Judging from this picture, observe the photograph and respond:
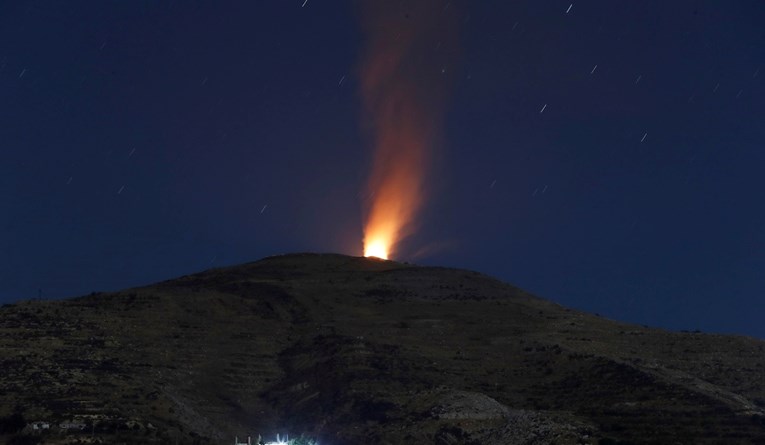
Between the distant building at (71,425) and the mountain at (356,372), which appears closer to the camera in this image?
the distant building at (71,425)

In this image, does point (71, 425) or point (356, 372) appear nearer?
point (71, 425)

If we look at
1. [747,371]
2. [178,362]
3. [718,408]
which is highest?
[178,362]

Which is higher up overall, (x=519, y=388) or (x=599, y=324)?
(x=599, y=324)

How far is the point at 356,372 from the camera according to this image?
86.8 metres

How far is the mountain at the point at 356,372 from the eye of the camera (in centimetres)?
6894

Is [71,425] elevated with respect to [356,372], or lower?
lower

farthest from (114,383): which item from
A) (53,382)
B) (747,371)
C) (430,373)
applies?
(747,371)

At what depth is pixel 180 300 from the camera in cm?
11419

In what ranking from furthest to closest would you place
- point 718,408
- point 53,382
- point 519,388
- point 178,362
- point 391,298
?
point 391,298
point 178,362
point 519,388
point 53,382
point 718,408

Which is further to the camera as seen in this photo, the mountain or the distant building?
the mountain

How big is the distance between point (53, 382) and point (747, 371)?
Answer: 207 feet

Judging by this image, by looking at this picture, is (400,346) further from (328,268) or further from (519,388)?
(328,268)

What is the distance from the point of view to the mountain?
6894 cm

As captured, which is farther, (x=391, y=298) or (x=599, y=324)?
(x=391, y=298)
